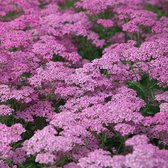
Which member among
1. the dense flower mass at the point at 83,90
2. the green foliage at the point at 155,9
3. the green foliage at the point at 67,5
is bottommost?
the green foliage at the point at 155,9

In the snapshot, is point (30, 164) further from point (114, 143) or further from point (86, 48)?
point (86, 48)

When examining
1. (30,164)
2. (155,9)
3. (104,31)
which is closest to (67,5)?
(104,31)

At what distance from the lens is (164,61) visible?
22.9 feet

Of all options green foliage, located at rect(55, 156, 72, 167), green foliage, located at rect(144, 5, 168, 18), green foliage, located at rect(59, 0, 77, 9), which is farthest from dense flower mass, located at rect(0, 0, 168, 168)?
green foliage, located at rect(144, 5, 168, 18)

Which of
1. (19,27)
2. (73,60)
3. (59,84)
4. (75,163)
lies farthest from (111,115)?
(19,27)

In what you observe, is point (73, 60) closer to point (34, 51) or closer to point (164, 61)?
point (34, 51)

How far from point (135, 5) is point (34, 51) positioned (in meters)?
2.92

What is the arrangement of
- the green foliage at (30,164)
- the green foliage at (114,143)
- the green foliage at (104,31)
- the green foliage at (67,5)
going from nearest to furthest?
the green foliage at (30,164) < the green foliage at (114,143) < the green foliage at (104,31) < the green foliage at (67,5)

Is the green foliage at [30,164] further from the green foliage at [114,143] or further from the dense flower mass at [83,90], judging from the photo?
the green foliage at [114,143]

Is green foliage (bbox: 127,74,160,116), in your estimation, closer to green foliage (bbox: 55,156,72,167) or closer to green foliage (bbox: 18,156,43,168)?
green foliage (bbox: 55,156,72,167)

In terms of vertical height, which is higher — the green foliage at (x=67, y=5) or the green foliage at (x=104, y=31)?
the green foliage at (x=104, y=31)

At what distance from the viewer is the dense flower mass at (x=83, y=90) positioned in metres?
5.56

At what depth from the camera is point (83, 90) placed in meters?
6.89

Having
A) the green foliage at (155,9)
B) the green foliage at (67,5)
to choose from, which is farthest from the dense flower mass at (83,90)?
the green foliage at (155,9)
